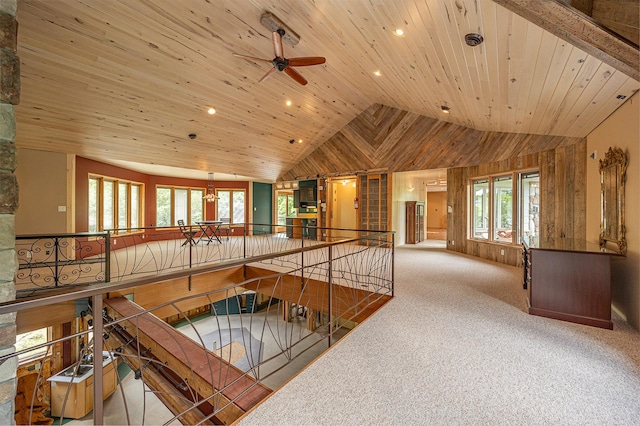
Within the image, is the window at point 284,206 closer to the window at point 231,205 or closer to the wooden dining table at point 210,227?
the window at point 231,205

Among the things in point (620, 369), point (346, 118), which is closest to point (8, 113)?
point (620, 369)

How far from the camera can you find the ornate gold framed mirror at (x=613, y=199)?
3.15 metres

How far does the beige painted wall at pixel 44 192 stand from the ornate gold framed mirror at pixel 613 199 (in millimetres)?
9260

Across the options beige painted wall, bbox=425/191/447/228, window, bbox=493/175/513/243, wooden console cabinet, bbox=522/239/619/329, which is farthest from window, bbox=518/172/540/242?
beige painted wall, bbox=425/191/447/228

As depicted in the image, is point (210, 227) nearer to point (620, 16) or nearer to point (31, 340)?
point (31, 340)

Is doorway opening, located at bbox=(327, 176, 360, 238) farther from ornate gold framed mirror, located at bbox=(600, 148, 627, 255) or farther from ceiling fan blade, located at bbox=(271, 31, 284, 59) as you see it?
ornate gold framed mirror, located at bbox=(600, 148, 627, 255)

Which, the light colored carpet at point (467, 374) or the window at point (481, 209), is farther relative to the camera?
the window at point (481, 209)

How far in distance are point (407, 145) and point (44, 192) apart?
8.28 meters

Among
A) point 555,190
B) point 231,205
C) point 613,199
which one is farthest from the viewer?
point 231,205

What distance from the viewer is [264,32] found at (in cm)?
418

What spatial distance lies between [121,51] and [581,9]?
16.7 ft

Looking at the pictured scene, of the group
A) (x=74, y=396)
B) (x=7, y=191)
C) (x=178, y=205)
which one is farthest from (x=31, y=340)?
(x=178, y=205)

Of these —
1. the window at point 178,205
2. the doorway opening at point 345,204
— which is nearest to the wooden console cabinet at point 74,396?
the window at point 178,205

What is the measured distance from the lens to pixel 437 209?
13984 mm
